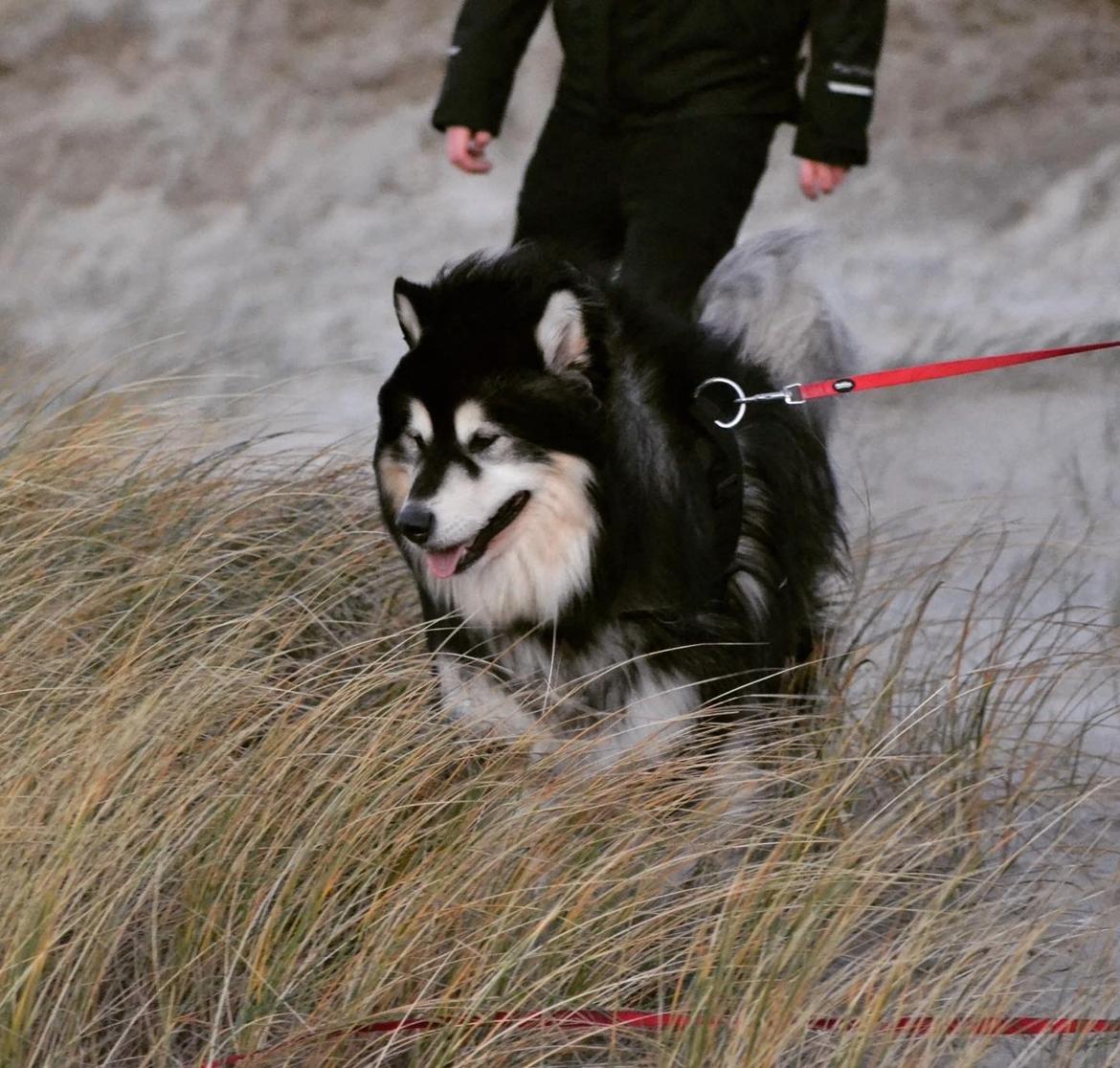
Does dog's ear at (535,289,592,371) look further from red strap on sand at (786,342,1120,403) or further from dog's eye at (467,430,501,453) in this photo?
red strap on sand at (786,342,1120,403)

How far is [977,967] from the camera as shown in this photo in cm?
234

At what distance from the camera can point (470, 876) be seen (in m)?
2.46

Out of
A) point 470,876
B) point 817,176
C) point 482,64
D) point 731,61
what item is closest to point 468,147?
point 482,64

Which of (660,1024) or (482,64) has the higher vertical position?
(482,64)

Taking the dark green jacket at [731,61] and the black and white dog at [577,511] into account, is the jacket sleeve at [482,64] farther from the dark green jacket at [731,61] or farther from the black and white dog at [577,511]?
the black and white dog at [577,511]

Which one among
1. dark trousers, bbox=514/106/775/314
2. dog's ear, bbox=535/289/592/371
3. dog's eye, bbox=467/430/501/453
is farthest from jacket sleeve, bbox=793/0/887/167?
dog's eye, bbox=467/430/501/453

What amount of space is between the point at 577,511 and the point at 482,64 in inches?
50.7

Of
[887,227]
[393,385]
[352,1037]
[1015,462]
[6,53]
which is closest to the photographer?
[352,1037]

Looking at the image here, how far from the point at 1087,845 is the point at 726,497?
86cm

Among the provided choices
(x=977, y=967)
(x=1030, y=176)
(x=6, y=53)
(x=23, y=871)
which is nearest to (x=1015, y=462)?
(x=1030, y=176)

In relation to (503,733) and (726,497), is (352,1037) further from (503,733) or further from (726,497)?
(726,497)

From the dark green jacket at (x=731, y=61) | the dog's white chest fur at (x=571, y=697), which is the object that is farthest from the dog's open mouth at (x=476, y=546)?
the dark green jacket at (x=731, y=61)

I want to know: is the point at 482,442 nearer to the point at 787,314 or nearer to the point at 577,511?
the point at 577,511

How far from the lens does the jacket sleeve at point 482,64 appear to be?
367 centimetres
